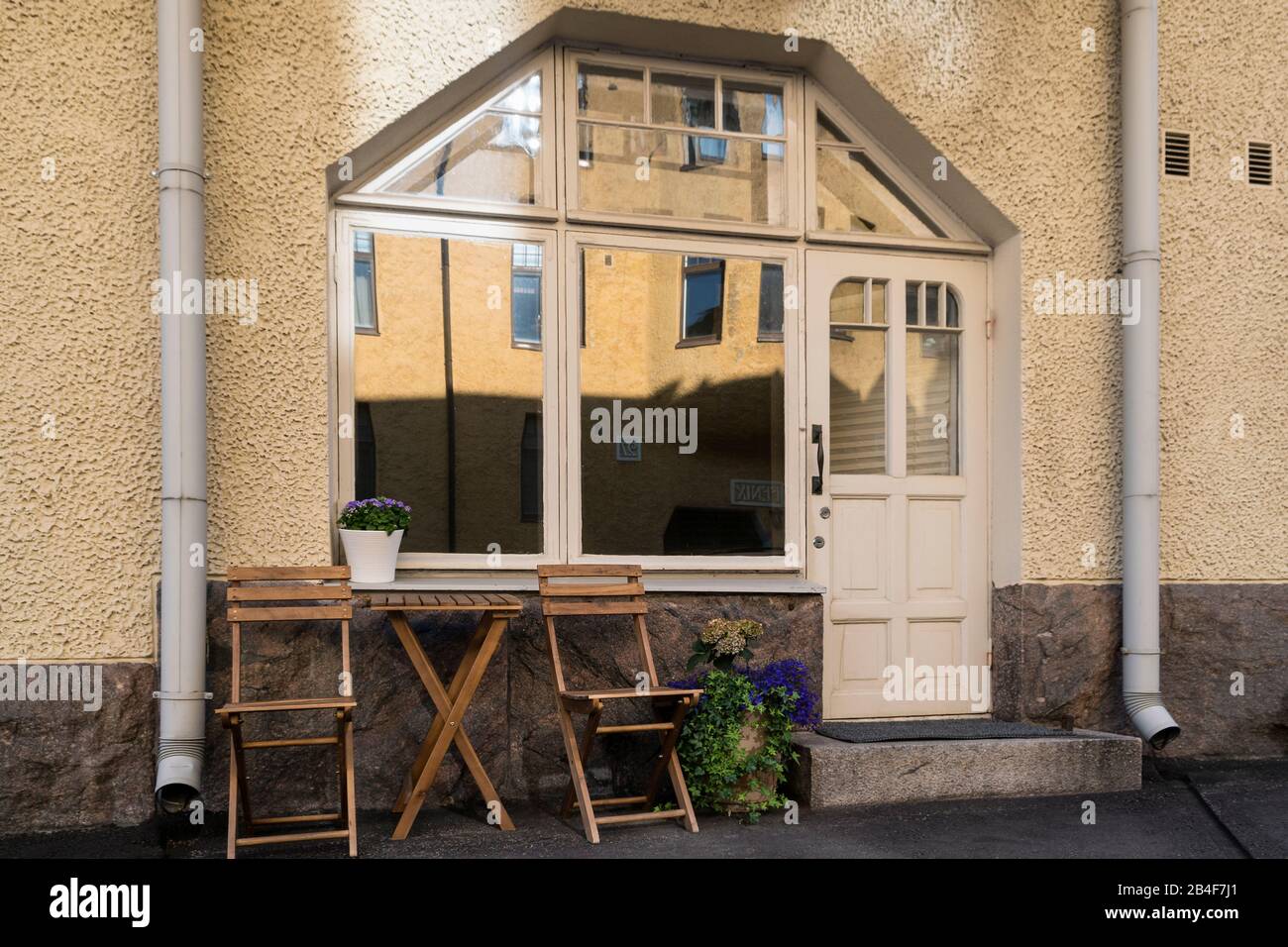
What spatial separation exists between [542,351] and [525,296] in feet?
0.84

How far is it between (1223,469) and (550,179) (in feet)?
11.7

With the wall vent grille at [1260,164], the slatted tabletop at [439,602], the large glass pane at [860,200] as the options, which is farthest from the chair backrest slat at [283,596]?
the wall vent grille at [1260,164]

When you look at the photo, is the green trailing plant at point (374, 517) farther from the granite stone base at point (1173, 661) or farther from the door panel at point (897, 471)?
the granite stone base at point (1173, 661)

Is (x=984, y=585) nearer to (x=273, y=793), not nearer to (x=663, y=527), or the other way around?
(x=663, y=527)

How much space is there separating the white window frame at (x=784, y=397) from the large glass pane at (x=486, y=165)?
1.07 ft

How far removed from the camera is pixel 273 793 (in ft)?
14.6

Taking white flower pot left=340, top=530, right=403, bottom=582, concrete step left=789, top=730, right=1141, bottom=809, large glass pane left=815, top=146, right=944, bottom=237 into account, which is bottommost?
concrete step left=789, top=730, right=1141, bottom=809

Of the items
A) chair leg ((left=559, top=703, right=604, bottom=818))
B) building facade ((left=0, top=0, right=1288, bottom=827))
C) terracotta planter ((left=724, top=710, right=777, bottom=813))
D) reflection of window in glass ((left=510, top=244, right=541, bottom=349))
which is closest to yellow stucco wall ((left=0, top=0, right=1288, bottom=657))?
building facade ((left=0, top=0, right=1288, bottom=827))

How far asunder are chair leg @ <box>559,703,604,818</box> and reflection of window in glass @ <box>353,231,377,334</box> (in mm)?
1943

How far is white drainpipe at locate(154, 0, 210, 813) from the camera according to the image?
4258 mm

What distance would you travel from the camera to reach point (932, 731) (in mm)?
5051

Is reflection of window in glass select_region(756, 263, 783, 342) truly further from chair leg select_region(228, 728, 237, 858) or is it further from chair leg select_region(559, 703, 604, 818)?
chair leg select_region(228, 728, 237, 858)
